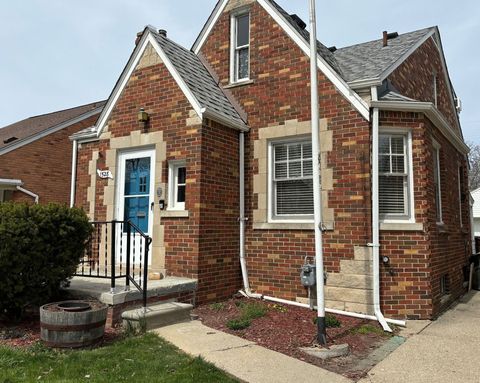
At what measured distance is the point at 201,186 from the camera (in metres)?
7.99

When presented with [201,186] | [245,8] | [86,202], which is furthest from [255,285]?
[245,8]

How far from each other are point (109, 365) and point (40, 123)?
18.8 m

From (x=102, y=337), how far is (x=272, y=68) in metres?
6.09

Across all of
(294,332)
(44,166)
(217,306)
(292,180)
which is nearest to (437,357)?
(294,332)

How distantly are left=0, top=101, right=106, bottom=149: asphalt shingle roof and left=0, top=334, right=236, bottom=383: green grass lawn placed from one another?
13.8 meters

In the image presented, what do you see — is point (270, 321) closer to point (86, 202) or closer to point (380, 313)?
point (380, 313)

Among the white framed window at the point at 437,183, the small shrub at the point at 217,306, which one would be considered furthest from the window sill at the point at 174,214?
the white framed window at the point at 437,183

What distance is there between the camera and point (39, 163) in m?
17.7

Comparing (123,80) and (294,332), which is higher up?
(123,80)

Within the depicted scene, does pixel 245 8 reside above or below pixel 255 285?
above

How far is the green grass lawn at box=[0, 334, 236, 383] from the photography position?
437 centimetres

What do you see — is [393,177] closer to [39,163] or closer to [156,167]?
[156,167]

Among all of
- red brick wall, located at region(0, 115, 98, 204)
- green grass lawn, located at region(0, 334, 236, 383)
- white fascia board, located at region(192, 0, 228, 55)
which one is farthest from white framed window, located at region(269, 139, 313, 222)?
red brick wall, located at region(0, 115, 98, 204)

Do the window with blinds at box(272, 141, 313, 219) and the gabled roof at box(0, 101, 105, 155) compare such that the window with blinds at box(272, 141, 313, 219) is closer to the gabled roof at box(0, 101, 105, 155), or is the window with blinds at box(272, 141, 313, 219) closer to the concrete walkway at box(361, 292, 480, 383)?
the concrete walkway at box(361, 292, 480, 383)
